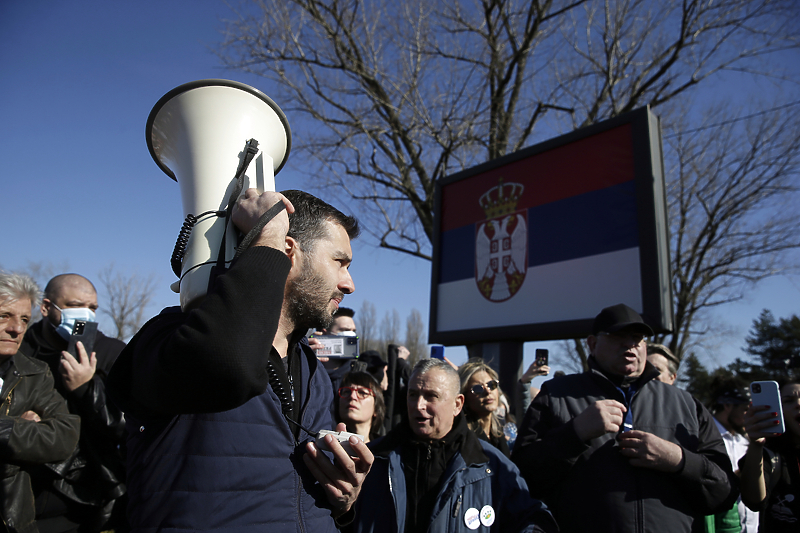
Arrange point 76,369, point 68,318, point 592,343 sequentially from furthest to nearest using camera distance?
point 68,318 → point 592,343 → point 76,369

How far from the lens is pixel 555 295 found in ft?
17.4

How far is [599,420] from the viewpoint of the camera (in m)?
2.49

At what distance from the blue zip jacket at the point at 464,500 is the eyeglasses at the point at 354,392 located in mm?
860

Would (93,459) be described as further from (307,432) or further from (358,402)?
(307,432)

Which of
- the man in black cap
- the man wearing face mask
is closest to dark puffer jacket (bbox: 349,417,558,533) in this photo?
the man in black cap

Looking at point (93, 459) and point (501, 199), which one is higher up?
point (501, 199)

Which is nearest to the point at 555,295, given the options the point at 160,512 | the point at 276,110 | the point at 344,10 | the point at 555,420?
the point at 555,420

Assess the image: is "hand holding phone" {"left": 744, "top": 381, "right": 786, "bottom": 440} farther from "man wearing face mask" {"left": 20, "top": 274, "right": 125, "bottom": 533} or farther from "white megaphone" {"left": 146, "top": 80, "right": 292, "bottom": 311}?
"man wearing face mask" {"left": 20, "top": 274, "right": 125, "bottom": 533}

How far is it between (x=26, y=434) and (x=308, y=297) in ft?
5.89

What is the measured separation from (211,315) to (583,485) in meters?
2.34

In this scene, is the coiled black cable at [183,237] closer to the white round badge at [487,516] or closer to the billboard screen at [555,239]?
the white round badge at [487,516]

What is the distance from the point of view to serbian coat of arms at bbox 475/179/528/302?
18.8ft

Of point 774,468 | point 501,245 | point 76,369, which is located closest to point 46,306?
point 76,369

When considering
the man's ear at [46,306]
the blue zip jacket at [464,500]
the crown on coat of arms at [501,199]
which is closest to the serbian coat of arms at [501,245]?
the crown on coat of arms at [501,199]
